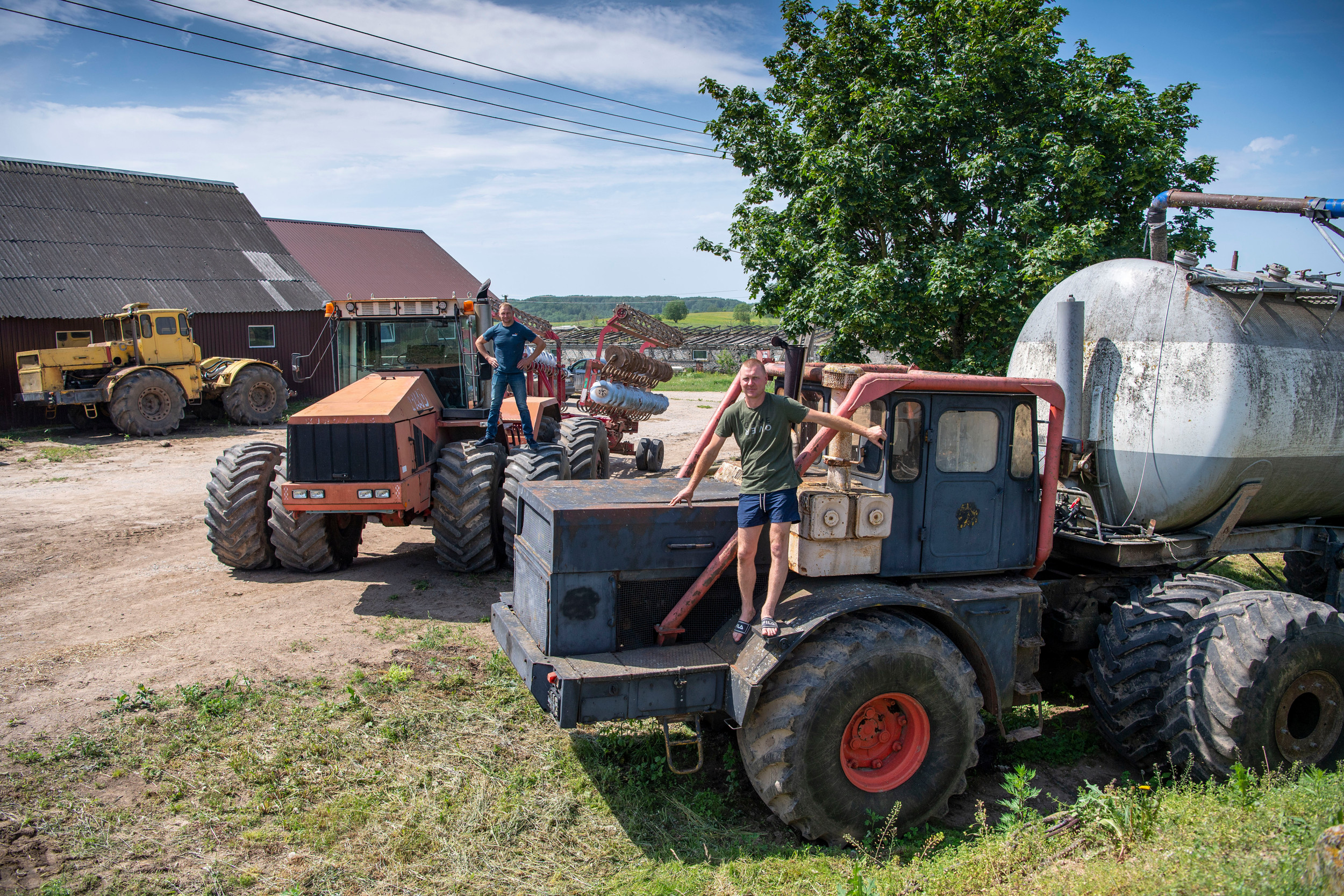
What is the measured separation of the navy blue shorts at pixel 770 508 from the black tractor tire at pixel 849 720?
688 millimetres

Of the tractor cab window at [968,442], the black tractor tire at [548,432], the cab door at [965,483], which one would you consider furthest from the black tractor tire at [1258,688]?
the black tractor tire at [548,432]

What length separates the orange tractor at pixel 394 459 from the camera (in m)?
8.28

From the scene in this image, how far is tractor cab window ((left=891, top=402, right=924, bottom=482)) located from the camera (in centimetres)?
513

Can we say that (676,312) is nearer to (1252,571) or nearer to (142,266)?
(142,266)

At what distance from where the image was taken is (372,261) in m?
31.8

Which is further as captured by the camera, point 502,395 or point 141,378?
point 141,378

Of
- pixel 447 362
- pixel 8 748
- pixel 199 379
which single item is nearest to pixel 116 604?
pixel 8 748

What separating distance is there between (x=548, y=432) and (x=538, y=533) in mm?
5568

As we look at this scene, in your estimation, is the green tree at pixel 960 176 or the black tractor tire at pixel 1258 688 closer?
the black tractor tire at pixel 1258 688

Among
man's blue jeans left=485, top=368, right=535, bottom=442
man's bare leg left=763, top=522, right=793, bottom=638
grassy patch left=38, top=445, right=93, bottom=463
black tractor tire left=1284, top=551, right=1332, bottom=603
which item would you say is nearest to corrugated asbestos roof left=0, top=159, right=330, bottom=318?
grassy patch left=38, top=445, right=93, bottom=463

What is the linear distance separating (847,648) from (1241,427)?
374cm

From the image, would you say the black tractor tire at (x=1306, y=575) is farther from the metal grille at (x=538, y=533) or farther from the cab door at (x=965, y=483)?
the metal grille at (x=538, y=533)

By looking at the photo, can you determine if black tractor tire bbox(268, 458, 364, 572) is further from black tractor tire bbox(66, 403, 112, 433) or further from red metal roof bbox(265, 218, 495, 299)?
red metal roof bbox(265, 218, 495, 299)

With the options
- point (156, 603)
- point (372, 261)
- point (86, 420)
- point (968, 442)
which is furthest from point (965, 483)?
point (372, 261)
